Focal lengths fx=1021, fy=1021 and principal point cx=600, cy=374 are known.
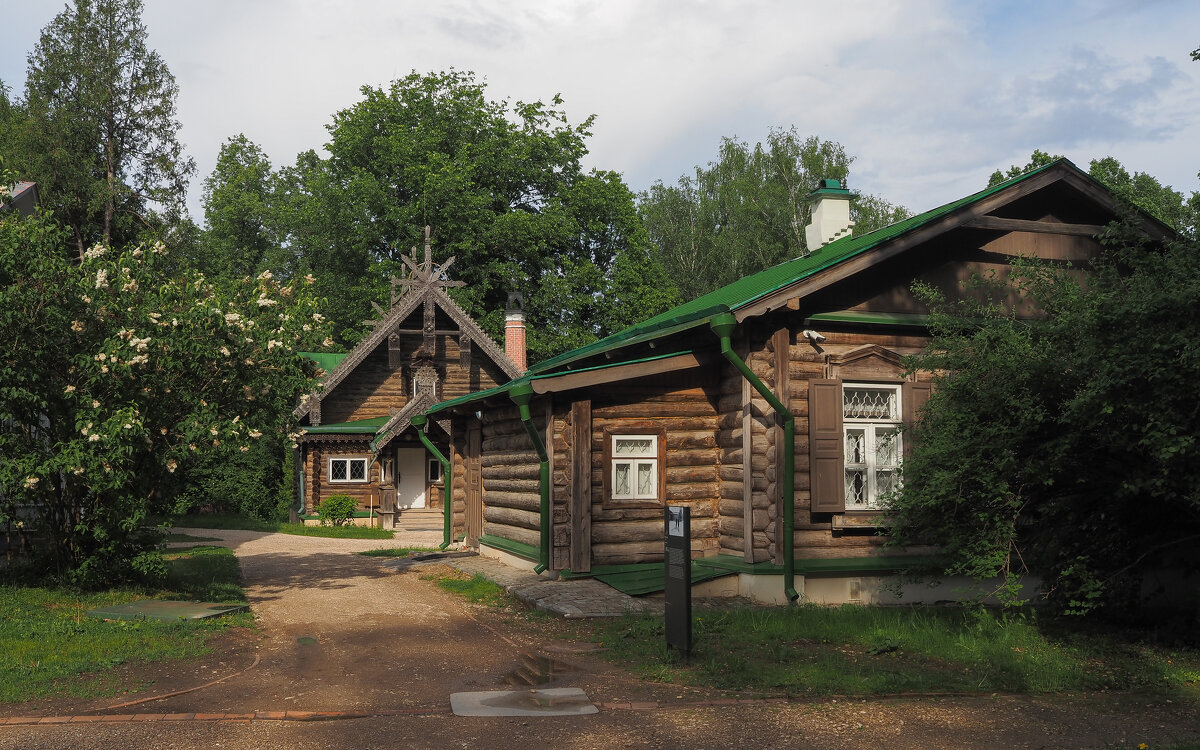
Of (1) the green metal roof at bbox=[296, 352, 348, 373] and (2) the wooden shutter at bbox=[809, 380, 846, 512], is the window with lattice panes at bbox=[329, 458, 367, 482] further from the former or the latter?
(2) the wooden shutter at bbox=[809, 380, 846, 512]

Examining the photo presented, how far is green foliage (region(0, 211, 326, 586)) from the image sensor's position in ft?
40.9

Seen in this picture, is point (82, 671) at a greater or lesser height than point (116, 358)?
lesser

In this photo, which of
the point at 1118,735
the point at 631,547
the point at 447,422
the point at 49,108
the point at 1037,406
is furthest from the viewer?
the point at 49,108

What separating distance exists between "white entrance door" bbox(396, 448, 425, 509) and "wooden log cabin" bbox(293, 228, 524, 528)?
0.03m

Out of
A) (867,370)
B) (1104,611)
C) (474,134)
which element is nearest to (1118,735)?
(1104,611)

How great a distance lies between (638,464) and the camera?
49.9ft

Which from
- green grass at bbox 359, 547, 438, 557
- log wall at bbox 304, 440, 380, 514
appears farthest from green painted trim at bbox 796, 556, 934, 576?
log wall at bbox 304, 440, 380, 514

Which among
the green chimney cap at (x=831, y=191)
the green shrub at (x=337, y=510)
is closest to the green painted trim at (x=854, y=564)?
the green chimney cap at (x=831, y=191)

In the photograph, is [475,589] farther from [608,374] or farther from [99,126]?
[99,126]

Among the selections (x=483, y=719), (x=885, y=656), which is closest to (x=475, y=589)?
(x=885, y=656)

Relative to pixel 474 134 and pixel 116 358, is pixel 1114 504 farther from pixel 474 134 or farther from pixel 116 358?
pixel 474 134

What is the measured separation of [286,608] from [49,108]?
31.8m

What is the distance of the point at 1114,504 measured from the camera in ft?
35.7

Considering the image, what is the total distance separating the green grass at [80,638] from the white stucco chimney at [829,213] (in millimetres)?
11875
